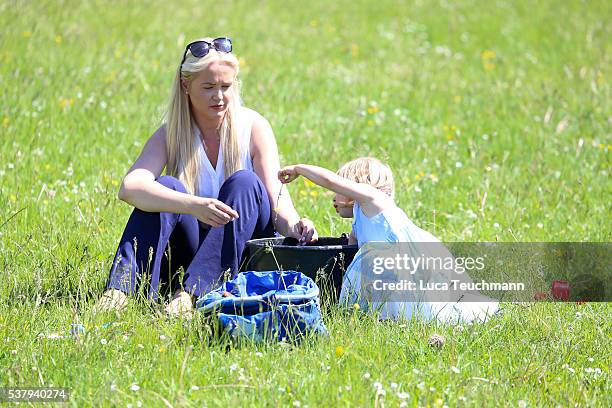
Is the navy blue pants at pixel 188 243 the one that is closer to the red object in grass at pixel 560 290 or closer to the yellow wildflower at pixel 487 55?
the red object in grass at pixel 560 290

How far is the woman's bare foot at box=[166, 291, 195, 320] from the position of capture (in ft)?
11.8

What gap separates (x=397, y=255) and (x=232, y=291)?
728mm

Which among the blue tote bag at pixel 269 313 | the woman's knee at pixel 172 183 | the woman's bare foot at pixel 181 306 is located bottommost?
the woman's bare foot at pixel 181 306

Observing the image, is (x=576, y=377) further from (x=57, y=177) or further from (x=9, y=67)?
(x=9, y=67)

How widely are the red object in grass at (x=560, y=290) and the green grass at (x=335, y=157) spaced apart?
193 mm

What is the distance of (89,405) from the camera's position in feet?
9.54

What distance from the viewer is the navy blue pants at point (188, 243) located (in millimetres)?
3873

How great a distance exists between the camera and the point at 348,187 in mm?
3848

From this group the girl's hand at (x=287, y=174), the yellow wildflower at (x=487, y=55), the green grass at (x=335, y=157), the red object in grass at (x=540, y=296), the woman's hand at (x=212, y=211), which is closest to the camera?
the green grass at (x=335, y=157)

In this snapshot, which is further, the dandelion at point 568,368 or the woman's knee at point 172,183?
the woman's knee at point 172,183

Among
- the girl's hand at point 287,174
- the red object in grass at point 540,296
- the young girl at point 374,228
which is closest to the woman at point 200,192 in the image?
the girl's hand at point 287,174

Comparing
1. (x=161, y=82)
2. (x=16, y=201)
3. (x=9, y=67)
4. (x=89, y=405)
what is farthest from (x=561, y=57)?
(x=89, y=405)

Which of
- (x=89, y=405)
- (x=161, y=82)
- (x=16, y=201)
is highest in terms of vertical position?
(x=161, y=82)

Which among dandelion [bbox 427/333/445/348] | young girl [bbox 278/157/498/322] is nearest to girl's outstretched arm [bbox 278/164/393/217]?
young girl [bbox 278/157/498/322]
